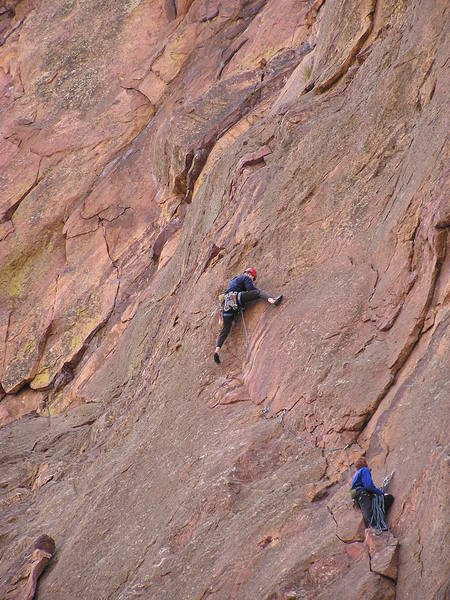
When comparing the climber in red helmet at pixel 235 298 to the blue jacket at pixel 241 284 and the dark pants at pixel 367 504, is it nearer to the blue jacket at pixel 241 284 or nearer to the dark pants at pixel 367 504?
the blue jacket at pixel 241 284

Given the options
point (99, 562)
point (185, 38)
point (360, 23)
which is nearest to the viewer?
point (99, 562)

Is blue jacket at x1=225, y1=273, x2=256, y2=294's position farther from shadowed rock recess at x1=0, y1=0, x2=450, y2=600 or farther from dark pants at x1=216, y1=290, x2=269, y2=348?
shadowed rock recess at x1=0, y1=0, x2=450, y2=600

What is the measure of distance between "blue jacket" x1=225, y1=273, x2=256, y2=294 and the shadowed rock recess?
0.46 metres

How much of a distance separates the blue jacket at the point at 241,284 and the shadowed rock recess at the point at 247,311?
464 millimetres

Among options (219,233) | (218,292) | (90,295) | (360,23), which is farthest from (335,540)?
(90,295)

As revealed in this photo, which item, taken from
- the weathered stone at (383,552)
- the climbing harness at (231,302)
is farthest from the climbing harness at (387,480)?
the climbing harness at (231,302)

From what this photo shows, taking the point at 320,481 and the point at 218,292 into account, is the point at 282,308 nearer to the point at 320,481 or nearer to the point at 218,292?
the point at 218,292

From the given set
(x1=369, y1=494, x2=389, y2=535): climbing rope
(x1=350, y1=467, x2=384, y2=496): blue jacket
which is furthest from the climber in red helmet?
(x1=369, y1=494, x2=389, y2=535): climbing rope

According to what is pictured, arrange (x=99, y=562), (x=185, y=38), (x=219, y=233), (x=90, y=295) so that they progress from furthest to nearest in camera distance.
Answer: (x=185, y=38)
(x=90, y=295)
(x=219, y=233)
(x=99, y=562)

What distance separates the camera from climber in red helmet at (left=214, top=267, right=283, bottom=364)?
2000 cm

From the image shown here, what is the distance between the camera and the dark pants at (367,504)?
1392 cm

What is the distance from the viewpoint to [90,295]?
30094mm

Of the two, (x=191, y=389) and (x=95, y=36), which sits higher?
(x=95, y=36)

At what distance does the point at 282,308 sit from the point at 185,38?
60.3 feet
